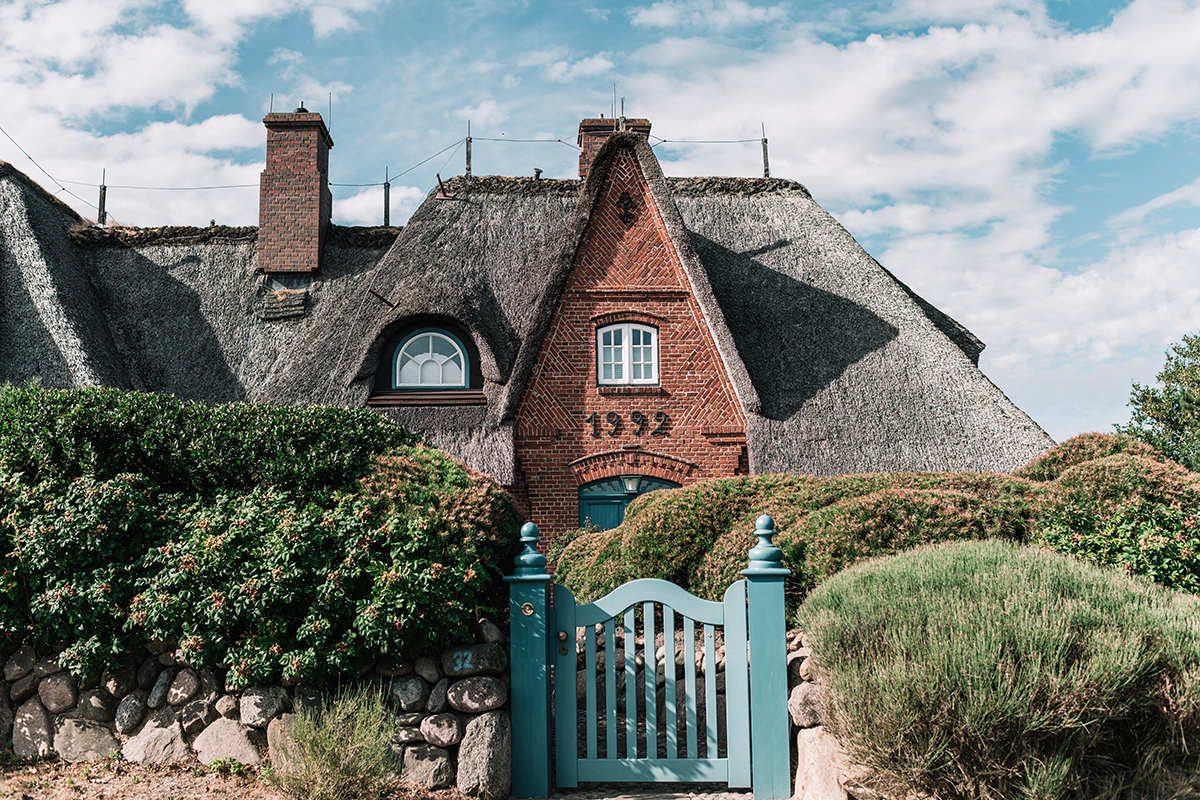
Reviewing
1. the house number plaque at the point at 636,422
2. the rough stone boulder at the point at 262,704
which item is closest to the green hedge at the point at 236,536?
the rough stone boulder at the point at 262,704

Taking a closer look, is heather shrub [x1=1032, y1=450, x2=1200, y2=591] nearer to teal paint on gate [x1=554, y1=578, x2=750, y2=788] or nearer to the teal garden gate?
the teal garden gate

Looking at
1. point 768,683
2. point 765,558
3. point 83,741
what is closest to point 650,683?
point 768,683

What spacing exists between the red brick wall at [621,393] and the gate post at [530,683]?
6562mm

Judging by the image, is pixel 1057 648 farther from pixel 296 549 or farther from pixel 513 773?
pixel 296 549

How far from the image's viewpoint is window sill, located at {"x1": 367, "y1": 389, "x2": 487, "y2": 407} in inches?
485

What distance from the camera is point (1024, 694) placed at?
413 centimetres

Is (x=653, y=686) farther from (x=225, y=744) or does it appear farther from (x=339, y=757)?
(x=225, y=744)

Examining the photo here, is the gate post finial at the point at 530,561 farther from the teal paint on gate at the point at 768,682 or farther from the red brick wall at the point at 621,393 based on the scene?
the red brick wall at the point at 621,393

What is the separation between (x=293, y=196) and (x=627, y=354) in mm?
7555

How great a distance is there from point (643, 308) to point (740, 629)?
787cm

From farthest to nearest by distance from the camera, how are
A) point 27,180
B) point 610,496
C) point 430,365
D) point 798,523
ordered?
point 27,180 < point 430,365 < point 610,496 < point 798,523

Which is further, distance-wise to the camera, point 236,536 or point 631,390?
point 631,390

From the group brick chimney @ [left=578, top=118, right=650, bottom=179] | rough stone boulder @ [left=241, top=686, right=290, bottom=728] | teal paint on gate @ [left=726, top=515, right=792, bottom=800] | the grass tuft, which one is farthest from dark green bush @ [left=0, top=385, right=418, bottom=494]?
brick chimney @ [left=578, top=118, right=650, bottom=179]

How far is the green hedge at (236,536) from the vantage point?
5.27m
